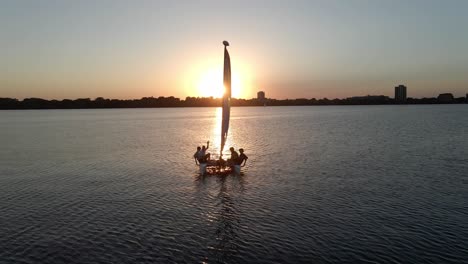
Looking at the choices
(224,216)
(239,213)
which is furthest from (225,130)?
(224,216)

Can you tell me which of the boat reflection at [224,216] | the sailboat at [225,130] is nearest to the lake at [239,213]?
the boat reflection at [224,216]

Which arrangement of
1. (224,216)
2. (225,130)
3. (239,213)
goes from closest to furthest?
1. (224,216)
2. (239,213)
3. (225,130)

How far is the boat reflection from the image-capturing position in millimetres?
18666

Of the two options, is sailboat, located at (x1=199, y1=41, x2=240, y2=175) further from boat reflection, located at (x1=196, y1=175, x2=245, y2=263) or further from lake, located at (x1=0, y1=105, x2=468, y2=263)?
lake, located at (x1=0, y1=105, x2=468, y2=263)

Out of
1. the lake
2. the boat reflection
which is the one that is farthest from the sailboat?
the lake

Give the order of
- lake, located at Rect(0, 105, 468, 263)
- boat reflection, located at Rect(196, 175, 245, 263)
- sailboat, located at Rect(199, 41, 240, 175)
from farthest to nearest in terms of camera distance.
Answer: sailboat, located at Rect(199, 41, 240, 175) < boat reflection, located at Rect(196, 175, 245, 263) < lake, located at Rect(0, 105, 468, 263)

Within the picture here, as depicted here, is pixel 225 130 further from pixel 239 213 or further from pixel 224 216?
pixel 224 216

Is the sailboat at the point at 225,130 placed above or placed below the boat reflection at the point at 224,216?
above

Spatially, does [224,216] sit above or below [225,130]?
below

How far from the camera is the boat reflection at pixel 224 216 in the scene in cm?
1867

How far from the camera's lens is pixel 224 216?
80.4ft

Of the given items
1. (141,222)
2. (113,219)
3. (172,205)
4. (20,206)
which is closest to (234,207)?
(172,205)

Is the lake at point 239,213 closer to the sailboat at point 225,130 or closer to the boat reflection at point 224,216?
the boat reflection at point 224,216

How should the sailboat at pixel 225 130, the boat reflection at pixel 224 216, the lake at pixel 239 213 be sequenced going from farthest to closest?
the sailboat at pixel 225 130, the boat reflection at pixel 224 216, the lake at pixel 239 213
